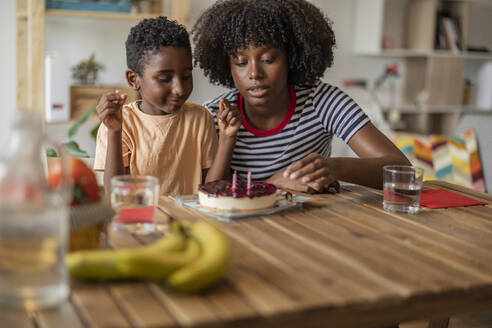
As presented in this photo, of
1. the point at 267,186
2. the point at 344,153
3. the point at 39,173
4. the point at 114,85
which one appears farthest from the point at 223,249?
the point at 344,153

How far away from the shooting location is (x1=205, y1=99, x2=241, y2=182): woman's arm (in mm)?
1730

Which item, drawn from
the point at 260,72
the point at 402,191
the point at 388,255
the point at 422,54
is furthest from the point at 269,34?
the point at 422,54

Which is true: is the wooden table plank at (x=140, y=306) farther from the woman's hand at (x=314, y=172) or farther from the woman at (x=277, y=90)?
the woman at (x=277, y=90)

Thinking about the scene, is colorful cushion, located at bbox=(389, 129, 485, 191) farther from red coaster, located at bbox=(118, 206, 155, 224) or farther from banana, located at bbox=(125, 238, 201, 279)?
banana, located at bbox=(125, 238, 201, 279)

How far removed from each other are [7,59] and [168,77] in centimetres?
230

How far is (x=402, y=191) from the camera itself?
139 cm

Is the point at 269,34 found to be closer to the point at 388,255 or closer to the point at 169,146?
the point at 169,146

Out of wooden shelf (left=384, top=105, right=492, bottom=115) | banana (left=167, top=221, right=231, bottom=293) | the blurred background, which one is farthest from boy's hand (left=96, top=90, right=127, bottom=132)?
wooden shelf (left=384, top=105, right=492, bottom=115)

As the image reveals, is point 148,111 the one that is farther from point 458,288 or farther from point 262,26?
point 458,288

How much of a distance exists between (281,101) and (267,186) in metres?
0.62

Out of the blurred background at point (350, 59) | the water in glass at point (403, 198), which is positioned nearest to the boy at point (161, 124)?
the water in glass at point (403, 198)

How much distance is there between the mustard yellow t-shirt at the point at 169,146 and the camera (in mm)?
1751

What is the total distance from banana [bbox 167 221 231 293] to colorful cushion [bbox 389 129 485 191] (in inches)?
96.4

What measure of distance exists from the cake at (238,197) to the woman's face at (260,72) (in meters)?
0.50
